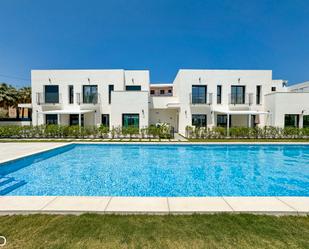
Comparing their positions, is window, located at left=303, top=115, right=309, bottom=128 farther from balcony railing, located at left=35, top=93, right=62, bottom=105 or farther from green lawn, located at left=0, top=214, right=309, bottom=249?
balcony railing, located at left=35, top=93, right=62, bottom=105

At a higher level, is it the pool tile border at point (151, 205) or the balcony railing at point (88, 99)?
the balcony railing at point (88, 99)

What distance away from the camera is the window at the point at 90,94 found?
946 inches

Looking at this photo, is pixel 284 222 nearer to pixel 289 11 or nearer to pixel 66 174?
pixel 66 174

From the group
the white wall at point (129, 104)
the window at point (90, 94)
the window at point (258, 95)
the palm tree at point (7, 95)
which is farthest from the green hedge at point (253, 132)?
the palm tree at point (7, 95)

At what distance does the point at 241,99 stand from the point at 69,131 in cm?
2149

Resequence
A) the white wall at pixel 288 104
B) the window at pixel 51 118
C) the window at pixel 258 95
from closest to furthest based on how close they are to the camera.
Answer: the white wall at pixel 288 104 < the window at pixel 258 95 < the window at pixel 51 118

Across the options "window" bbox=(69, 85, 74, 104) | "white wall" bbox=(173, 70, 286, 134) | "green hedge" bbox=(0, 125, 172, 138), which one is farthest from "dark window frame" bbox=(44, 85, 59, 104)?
"white wall" bbox=(173, 70, 286, 134)

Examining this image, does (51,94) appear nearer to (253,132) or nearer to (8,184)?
(8,184)

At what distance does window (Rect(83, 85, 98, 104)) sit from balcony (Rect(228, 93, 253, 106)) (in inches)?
708

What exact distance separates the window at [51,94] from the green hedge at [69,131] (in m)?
6.14

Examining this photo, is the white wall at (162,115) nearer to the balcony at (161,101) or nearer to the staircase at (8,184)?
the balcony at (161,101)

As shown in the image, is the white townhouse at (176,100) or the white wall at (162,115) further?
the white wall at (162,115)

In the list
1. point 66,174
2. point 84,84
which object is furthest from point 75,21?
point 66,174

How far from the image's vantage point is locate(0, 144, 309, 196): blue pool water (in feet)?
22.1
